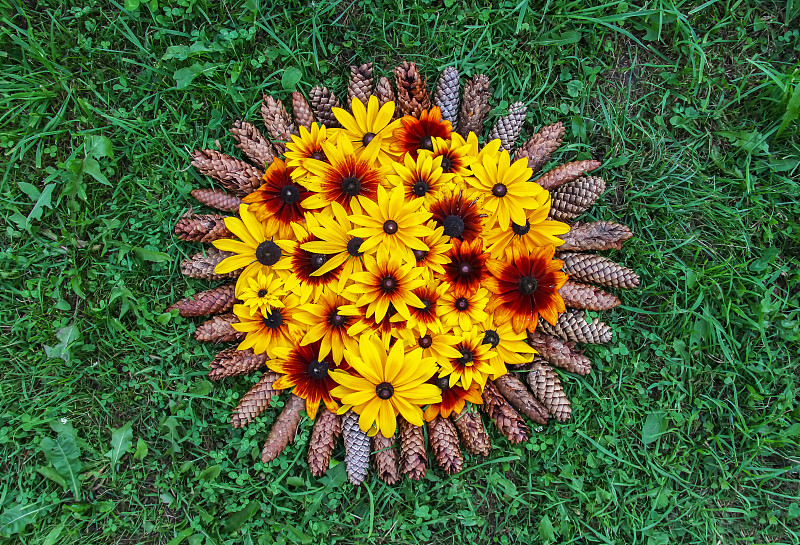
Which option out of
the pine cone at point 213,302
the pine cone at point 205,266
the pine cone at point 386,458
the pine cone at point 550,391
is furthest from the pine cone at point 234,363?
the pine cone at point 550,391

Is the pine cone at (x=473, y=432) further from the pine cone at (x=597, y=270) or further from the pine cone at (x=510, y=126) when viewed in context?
the pine cone at (x=510, y=126)

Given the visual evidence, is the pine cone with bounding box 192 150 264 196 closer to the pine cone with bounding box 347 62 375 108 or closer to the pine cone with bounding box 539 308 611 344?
the pine cone with bounding box 347 62 375 108

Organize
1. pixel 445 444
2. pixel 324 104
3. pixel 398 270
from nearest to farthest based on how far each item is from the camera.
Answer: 1. pixel 398 270
2. pixel 445 444
3. pixel 324 104

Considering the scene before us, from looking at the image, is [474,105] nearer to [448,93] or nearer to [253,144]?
[448,93]

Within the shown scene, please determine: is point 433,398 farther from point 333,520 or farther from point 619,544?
point 619,544

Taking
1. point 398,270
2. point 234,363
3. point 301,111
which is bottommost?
point 234,363

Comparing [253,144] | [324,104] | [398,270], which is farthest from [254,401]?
[324,104]
